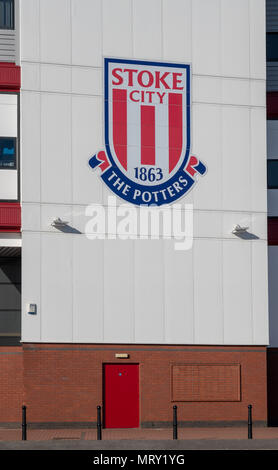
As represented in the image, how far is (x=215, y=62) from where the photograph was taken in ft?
94.6

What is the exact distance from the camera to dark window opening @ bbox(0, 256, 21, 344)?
29.4m

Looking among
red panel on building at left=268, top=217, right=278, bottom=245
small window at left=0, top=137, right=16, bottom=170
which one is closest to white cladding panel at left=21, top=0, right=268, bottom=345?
small window at left=0, top=137, right=16, bottom=170

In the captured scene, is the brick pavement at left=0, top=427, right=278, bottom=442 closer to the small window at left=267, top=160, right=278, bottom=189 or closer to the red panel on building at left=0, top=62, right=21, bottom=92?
the small window at left=267, top=160, right=278, bottom=189

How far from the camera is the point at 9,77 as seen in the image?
2778 centimetres

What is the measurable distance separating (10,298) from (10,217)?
3.51 meters

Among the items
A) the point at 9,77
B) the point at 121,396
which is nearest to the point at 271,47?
the point at 9,77

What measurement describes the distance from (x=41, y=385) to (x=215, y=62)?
11988 mm

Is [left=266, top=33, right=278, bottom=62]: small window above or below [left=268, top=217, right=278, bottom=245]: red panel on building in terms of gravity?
above

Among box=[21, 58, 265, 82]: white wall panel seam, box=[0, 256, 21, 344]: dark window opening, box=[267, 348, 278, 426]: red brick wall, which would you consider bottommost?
box=[267, 348, 278, 426]: red brick wall

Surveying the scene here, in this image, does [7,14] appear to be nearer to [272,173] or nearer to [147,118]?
[147,118]

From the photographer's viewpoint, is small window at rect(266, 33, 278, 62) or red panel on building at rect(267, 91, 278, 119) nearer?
red panel on building at rect(267, 91, 278, 119)

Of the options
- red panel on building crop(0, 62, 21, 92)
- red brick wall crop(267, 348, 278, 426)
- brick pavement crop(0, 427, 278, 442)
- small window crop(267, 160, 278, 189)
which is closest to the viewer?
brick pavement crop(0, 427, 278, 442)

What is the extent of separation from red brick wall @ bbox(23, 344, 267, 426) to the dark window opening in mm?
2536

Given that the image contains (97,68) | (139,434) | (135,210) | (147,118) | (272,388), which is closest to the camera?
(139,434)
